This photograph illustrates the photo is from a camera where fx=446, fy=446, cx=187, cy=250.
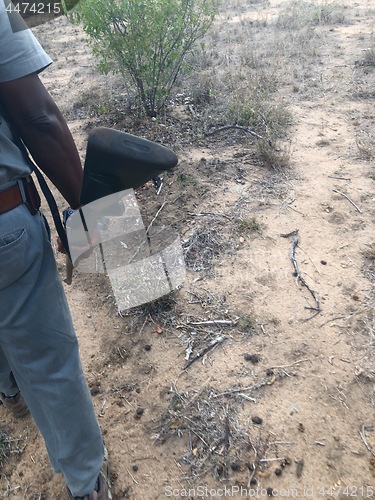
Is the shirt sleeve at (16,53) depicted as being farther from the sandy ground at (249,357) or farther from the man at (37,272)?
the sandy ground at (249,357)

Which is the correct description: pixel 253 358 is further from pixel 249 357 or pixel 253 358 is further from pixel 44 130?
pixel 44 130

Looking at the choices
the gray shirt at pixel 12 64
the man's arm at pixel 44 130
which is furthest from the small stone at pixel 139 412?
the gray shirt at pixel 12 64

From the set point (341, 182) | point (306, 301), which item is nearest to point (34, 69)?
point (306, 301)

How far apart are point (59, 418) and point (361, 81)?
16.8 feet

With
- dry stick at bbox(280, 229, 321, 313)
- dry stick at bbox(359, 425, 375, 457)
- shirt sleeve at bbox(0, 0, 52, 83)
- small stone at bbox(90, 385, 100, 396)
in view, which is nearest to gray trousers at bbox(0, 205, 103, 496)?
shirt sleeve at bbox(0, 0, 52, 83)

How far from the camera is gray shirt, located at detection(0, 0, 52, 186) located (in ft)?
4.05

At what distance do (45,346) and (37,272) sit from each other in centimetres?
25

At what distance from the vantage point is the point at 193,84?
5.38 m

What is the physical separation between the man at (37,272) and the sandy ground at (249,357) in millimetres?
447

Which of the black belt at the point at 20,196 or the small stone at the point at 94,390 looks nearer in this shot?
the black belt at the point at 20,196

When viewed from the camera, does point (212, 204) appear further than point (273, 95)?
No

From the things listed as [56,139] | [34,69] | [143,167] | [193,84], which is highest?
[34,69]

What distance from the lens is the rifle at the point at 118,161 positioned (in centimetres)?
136

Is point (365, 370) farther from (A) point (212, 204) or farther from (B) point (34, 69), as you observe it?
(B) point (34, 69)
